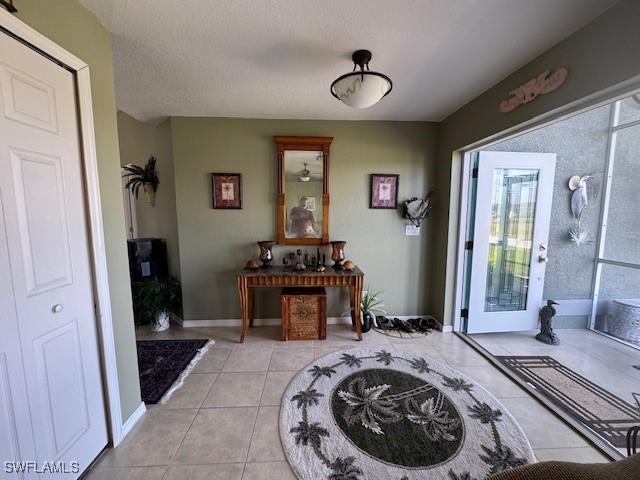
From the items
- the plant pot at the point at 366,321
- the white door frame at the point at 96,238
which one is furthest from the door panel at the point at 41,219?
the plant pot at the point at 366,321

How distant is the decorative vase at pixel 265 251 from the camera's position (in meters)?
2.89

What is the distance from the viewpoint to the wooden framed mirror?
293 centimetres

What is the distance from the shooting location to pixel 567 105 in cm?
158

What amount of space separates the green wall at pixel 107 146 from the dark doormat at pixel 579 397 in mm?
3084

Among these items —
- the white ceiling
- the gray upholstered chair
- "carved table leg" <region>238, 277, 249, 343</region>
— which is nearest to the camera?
the gray upholstered chair

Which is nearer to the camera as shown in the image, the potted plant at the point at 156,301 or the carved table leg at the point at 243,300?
the carved table leg at the point at 243,300

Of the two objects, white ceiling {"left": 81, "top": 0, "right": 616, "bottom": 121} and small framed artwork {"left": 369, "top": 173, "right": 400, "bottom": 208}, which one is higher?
white ceiling {"left": 81, "top": 0, "right": 616, "bottom": 121}

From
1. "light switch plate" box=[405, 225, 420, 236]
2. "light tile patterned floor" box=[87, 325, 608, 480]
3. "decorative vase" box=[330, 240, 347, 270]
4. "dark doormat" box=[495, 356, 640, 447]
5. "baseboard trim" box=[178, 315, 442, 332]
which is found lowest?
"dark doormat" box=[495, 356, 640, 447]

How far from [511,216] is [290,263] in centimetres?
269

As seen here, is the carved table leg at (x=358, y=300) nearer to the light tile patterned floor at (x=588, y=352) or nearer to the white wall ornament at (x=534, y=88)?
the light tile patterned floor at (x=588, y=352)

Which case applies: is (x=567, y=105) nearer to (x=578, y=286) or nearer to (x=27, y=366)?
(x=578, y=286)

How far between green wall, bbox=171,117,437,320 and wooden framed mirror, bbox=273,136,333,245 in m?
0.11

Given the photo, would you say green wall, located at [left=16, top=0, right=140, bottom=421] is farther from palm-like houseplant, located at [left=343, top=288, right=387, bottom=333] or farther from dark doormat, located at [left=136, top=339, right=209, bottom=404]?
palm-like houseplant, located at [left=343, top=288, right=387, bottom=333]

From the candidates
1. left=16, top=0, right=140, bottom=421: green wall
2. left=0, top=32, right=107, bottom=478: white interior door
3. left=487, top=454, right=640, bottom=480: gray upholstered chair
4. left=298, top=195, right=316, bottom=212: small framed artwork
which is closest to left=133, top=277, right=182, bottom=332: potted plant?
left=16, top=0, right=140, bottom=421: green wall
